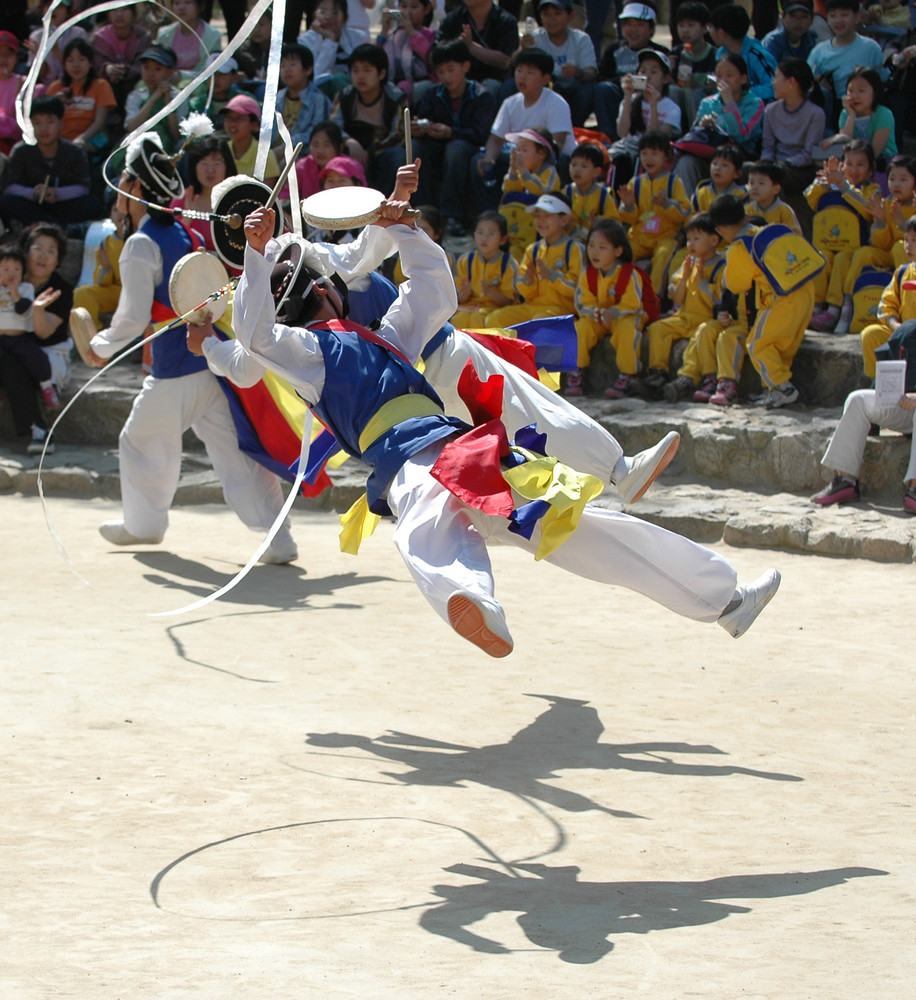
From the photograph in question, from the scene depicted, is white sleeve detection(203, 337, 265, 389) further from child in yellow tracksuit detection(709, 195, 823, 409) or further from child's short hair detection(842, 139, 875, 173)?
child's short hair detection(842, 139, 875, 173)

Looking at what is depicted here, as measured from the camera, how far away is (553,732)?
4090mm

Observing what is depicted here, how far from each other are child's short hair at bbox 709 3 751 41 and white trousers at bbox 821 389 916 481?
10.0ft

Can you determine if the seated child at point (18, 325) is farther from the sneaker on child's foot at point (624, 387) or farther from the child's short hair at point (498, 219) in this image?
the sneaker on child's foot at point (624, 387)

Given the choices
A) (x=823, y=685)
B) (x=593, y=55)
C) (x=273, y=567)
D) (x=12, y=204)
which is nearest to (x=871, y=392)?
(x=823, y=685)

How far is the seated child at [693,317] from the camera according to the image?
7.30m

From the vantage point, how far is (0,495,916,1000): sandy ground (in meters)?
2.64

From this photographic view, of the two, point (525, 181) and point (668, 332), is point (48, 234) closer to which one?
point (525, 181)

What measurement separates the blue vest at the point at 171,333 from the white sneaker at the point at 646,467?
7.38 ft

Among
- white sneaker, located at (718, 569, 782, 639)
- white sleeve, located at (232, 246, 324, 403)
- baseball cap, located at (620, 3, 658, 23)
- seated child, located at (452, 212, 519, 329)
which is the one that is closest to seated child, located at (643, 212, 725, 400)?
seated child, located at (452, 212, 519, 329)

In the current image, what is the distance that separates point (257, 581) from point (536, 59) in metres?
4.14

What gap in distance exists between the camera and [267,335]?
366cm

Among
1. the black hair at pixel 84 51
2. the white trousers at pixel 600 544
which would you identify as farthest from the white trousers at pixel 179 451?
the black hair at pixel 84 51

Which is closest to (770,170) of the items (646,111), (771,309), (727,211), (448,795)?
(727,211)

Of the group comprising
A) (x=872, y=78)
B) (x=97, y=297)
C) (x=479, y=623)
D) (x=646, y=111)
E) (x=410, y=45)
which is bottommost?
(x=479, y=623)
